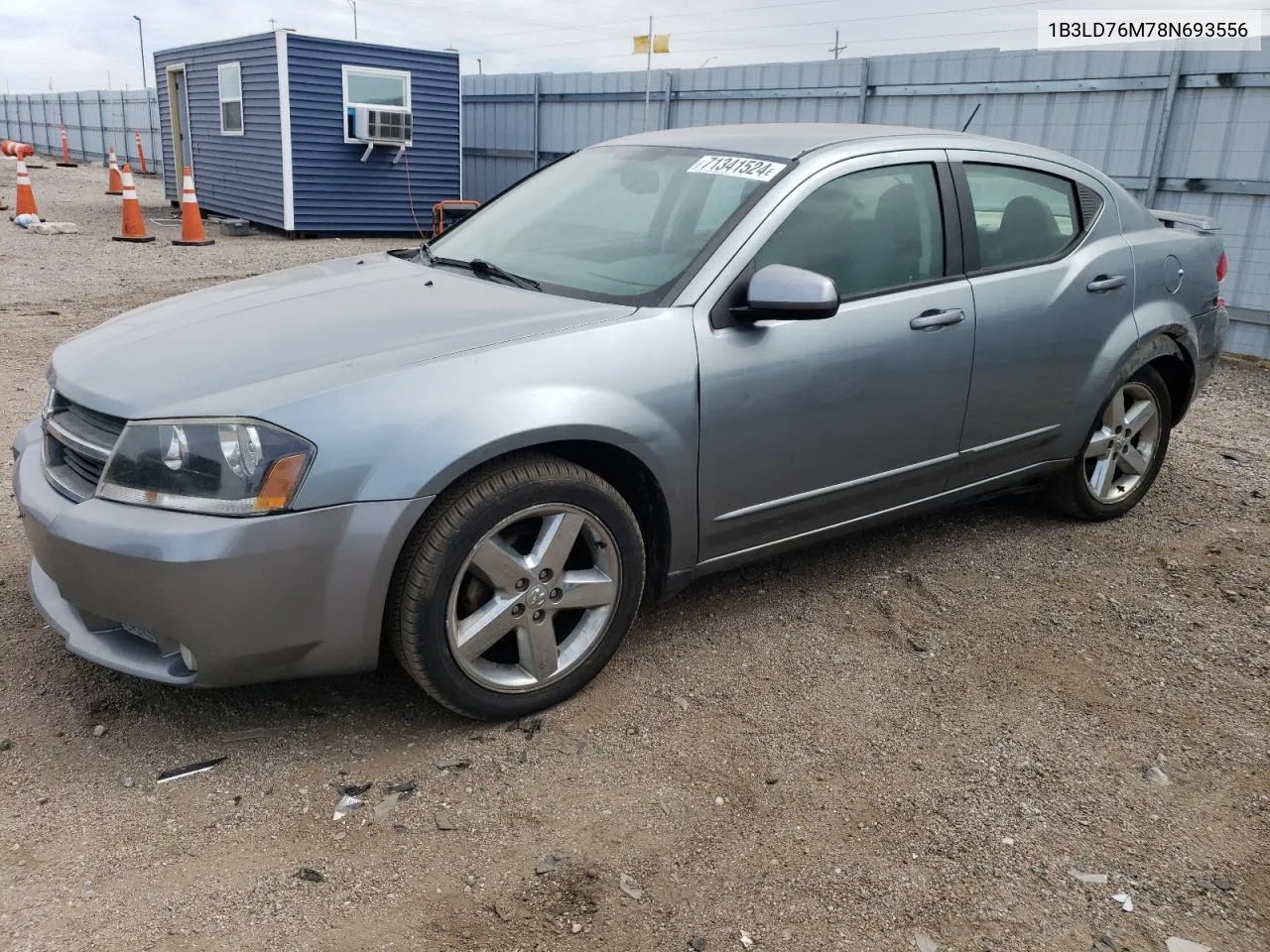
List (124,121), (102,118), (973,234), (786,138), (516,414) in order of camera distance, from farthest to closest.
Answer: (102,118), (124,121), (973,234), (786,138), (516,414)

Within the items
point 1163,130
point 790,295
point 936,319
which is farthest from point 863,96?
point 790,295

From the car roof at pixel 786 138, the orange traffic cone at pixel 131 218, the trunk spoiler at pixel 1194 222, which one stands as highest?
the car roof at pixel 786 138

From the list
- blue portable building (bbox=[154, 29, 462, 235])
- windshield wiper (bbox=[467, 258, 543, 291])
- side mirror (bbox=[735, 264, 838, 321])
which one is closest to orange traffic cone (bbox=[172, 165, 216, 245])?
blue portable building (bbox=[154, 29, 462, 235])

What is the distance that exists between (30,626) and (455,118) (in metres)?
14.5

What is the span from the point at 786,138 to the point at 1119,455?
2.16 metres

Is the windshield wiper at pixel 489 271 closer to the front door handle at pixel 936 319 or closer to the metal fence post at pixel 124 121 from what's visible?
the front door handle at pixel 936 319

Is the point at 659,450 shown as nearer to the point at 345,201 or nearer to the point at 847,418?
the point at 847,418

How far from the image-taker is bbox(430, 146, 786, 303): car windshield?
3.28 metres

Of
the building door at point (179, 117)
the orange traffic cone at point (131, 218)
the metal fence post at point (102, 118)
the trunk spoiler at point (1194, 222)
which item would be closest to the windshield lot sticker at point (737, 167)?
the trunk spoiler at point (1194, 222)

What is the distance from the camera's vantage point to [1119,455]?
460cm

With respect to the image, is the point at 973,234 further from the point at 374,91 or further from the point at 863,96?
the point at 374,91

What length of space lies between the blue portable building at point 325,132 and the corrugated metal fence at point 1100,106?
4.60m

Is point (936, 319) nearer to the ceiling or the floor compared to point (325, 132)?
nearer to the floor

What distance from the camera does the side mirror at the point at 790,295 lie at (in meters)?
3.00
